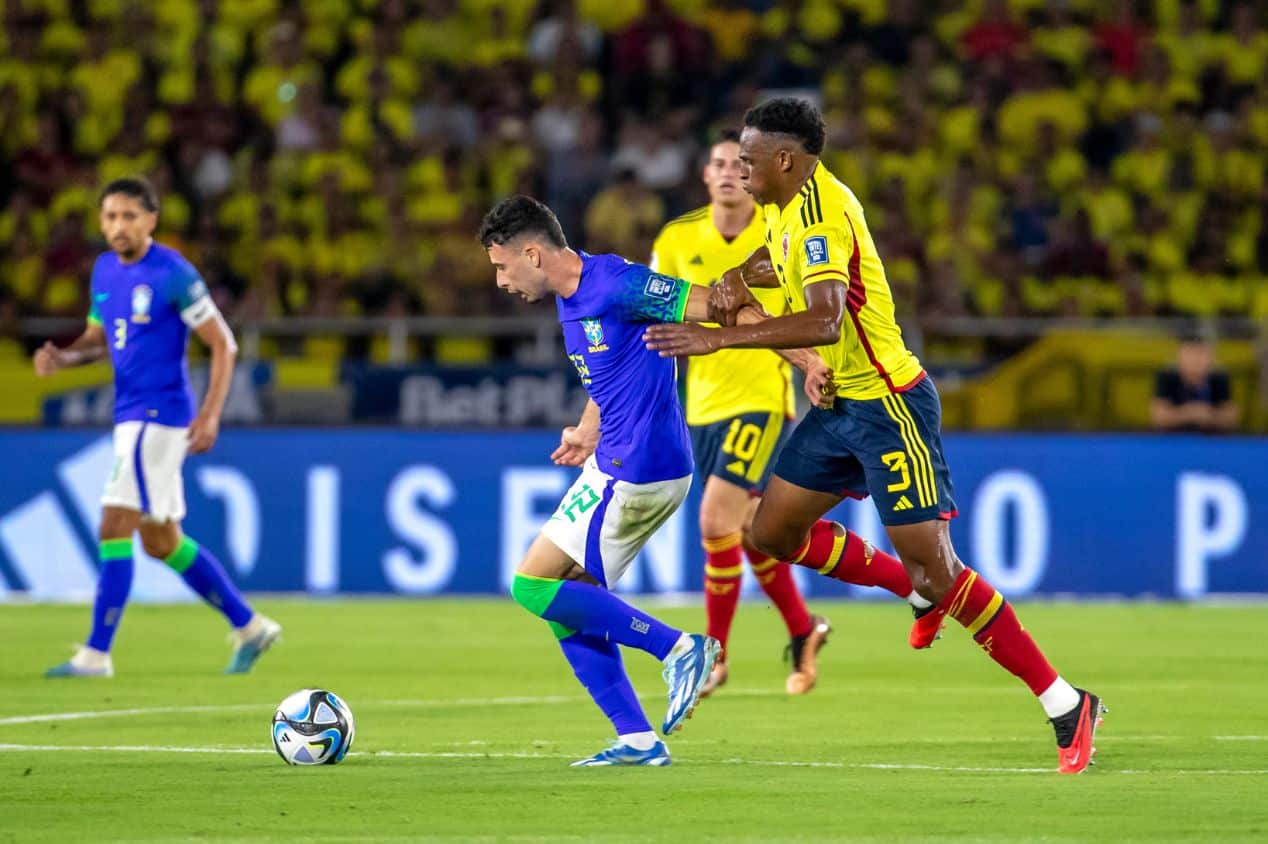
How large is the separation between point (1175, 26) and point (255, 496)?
10.6 meters

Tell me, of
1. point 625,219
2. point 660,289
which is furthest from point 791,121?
point 625,219

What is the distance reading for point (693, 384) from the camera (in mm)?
10094

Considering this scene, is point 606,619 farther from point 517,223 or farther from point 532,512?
point 532,512

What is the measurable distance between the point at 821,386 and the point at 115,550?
15.2ft

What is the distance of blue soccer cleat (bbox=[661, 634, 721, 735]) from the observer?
6.81 meters

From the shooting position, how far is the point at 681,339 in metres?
6.73

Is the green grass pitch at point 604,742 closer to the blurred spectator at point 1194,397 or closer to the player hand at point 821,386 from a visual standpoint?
the player hand at point 821,386

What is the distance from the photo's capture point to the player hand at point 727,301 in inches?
278

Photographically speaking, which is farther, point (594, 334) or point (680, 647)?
point (594, 334)

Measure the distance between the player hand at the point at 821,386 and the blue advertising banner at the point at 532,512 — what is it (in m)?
7.93

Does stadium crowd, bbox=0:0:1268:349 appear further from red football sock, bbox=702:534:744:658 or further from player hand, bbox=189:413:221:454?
red football sock, bbox=702:534:744:658

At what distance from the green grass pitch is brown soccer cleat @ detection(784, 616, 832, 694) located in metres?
0.11

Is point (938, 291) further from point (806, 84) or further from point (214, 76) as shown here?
point (214, 76)

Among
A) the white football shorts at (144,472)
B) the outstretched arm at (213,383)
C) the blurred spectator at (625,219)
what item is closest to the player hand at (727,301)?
the outstretched arm at (213,383)
